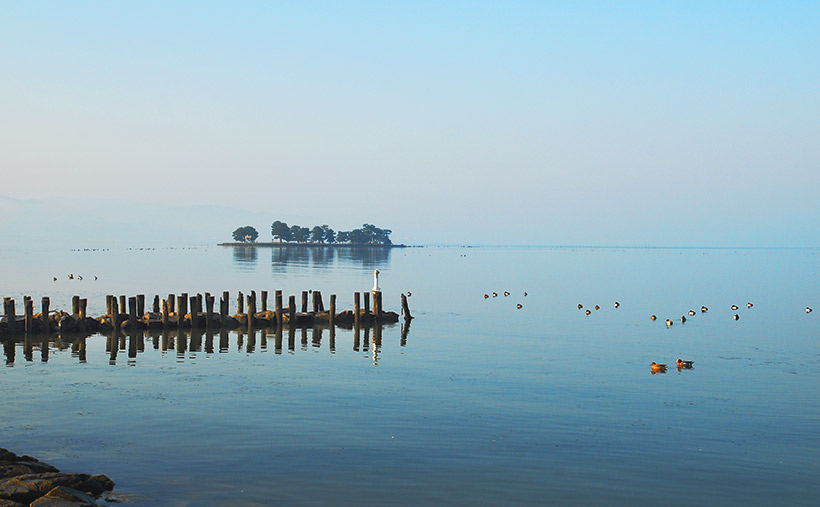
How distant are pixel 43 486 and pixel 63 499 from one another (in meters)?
0.81

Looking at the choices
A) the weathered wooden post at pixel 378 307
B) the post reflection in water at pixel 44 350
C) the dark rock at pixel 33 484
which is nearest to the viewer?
the dark rock at pixel 33 484

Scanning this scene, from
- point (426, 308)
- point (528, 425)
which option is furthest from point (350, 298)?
point (528, 425)

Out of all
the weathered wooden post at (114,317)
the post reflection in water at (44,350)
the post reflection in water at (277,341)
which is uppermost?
the weathered wooden post at (114,317)

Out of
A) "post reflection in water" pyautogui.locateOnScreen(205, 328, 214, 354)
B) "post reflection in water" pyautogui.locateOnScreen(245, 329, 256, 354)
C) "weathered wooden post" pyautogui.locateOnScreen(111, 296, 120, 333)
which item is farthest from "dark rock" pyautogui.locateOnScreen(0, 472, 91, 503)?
"weathered wooden post" pyautogui.locateOnScreen(111, 296, 120, 333)

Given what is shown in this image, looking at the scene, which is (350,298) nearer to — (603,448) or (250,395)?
(250,395)

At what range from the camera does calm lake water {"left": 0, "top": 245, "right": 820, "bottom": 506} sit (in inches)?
673

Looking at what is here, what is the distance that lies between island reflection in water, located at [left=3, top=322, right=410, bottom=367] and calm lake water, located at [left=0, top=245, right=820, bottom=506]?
237 mm

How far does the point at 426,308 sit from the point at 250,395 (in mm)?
36886

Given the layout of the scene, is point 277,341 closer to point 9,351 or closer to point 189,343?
point 189,343

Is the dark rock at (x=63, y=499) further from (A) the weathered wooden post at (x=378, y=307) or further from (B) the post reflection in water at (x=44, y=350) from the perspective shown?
(A) the weathered wooden post at (x=378, y=307)

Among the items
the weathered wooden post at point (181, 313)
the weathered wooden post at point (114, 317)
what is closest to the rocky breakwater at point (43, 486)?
the weathered wooden post at point (114, 317)

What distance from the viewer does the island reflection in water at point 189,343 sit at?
1348 inches

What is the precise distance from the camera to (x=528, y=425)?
73.5 feet

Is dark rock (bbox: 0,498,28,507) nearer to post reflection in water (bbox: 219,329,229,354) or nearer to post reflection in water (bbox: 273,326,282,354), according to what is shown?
post reflection in water (bbox: 219,329,229,354)
